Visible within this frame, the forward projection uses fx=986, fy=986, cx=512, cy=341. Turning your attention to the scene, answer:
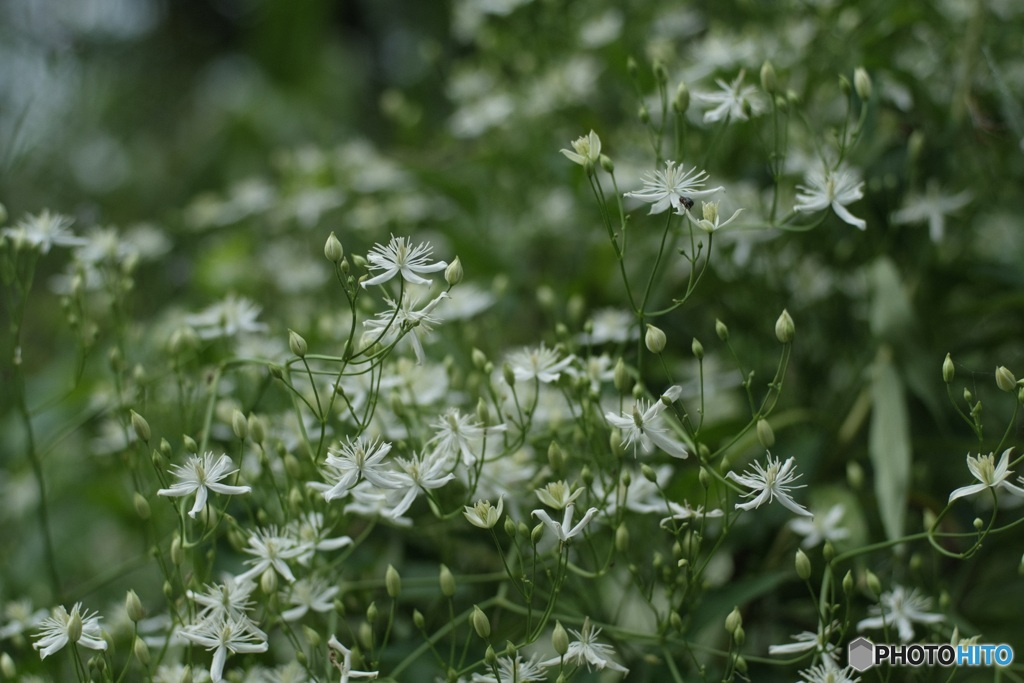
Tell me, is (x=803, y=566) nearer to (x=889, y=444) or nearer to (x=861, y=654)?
(x=861, y=654)

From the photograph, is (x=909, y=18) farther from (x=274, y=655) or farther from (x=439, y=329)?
(x=274, y=655)

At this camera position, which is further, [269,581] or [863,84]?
[863,84]

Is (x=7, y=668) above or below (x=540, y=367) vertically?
below

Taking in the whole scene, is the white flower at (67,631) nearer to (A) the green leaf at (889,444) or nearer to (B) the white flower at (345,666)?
(B) the white flower at (345,666)

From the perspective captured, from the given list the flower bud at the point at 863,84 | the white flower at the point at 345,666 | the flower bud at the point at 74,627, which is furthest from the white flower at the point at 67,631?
the flower bud at the point at 863,84

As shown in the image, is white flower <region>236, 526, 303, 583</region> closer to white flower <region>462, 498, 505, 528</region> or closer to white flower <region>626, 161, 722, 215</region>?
white flower <region>462, 498, 505, 528</region>

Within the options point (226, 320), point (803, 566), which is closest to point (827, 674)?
point (803, 566)

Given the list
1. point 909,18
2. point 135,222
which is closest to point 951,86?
point 909,18

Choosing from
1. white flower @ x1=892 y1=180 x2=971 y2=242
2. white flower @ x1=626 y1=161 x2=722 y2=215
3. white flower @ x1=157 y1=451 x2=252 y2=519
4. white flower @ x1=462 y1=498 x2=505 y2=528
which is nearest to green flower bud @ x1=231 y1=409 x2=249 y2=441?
white flower @ x1=157 y1=451 x2=252 y2=519
